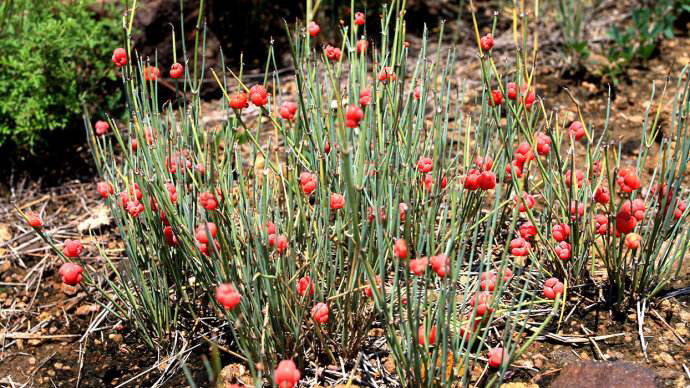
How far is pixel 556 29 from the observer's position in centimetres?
366

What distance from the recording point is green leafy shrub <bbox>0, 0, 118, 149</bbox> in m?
2.57

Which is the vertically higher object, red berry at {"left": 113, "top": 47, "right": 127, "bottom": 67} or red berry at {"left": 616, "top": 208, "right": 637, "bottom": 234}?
red berry at {"left": 113, "top": 47, "right": 127, "bottom": 67}

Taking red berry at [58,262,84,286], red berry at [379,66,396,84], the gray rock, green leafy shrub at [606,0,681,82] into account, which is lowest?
the gray rock

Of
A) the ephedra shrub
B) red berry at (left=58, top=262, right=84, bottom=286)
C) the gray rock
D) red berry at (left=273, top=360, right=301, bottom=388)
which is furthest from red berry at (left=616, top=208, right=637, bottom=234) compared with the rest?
red berry at (left=58, top=262, right=84, bottom=286)

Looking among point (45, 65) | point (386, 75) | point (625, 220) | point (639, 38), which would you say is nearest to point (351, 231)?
point (386, 75)

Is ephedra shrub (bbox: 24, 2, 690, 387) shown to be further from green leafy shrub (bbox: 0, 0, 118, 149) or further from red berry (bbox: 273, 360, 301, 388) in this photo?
green leafy shrub (bbox: 0, 0, 118, 149)

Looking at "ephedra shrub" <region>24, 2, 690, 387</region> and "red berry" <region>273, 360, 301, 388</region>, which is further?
"ephedra shrub" <region>24, 2, 690, 387</region>

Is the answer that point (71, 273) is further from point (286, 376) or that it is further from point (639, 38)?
point (639, 38)

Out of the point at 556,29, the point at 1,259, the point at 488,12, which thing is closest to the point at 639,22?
the point at 556,29

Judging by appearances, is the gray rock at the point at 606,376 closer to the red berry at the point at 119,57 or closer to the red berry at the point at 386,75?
the red berry at the point at 386,75

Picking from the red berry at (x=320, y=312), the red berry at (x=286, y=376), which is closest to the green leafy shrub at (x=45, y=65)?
the red berry at (x=320, y=312)

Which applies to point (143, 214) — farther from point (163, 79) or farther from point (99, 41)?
point (163, 79)

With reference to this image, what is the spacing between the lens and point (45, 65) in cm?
264

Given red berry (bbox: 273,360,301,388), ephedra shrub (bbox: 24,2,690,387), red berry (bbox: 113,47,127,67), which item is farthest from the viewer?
red berry (bbox: 113,47,127,67)
